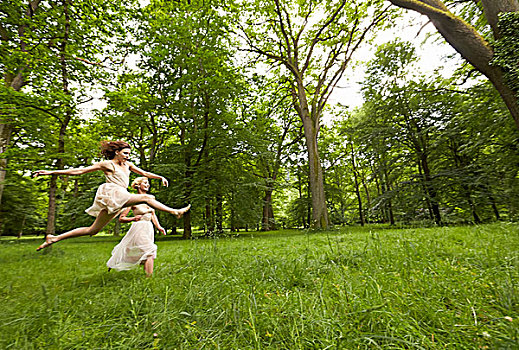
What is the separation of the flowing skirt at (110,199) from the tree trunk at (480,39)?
27.3 ft

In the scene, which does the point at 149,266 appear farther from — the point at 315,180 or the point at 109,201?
the point at 315,180

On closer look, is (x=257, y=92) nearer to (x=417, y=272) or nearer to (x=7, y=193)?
(x=417, y=272)

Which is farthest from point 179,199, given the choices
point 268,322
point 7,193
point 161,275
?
point 7,193

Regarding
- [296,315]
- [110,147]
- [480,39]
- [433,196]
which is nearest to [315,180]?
[433,196]

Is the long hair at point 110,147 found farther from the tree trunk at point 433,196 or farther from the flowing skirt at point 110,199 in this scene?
the tree trunk at point 433,196

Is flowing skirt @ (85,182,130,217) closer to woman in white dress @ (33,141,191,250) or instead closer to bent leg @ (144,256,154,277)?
woman in white dress @ (33,141,191,250)

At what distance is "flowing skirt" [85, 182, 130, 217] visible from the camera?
3.31m

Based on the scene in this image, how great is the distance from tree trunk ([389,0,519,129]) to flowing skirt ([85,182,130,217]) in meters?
8.33

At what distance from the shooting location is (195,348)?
164 cm

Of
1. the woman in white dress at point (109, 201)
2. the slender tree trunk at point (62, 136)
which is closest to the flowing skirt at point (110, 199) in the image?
the woman in white dress at point (109, 201)

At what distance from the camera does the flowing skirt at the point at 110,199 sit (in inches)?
130

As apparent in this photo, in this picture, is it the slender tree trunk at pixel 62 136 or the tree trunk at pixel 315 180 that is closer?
the slender tree trunk at pixel 62 136

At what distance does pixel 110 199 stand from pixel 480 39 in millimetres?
8894

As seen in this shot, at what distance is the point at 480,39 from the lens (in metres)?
5.22
